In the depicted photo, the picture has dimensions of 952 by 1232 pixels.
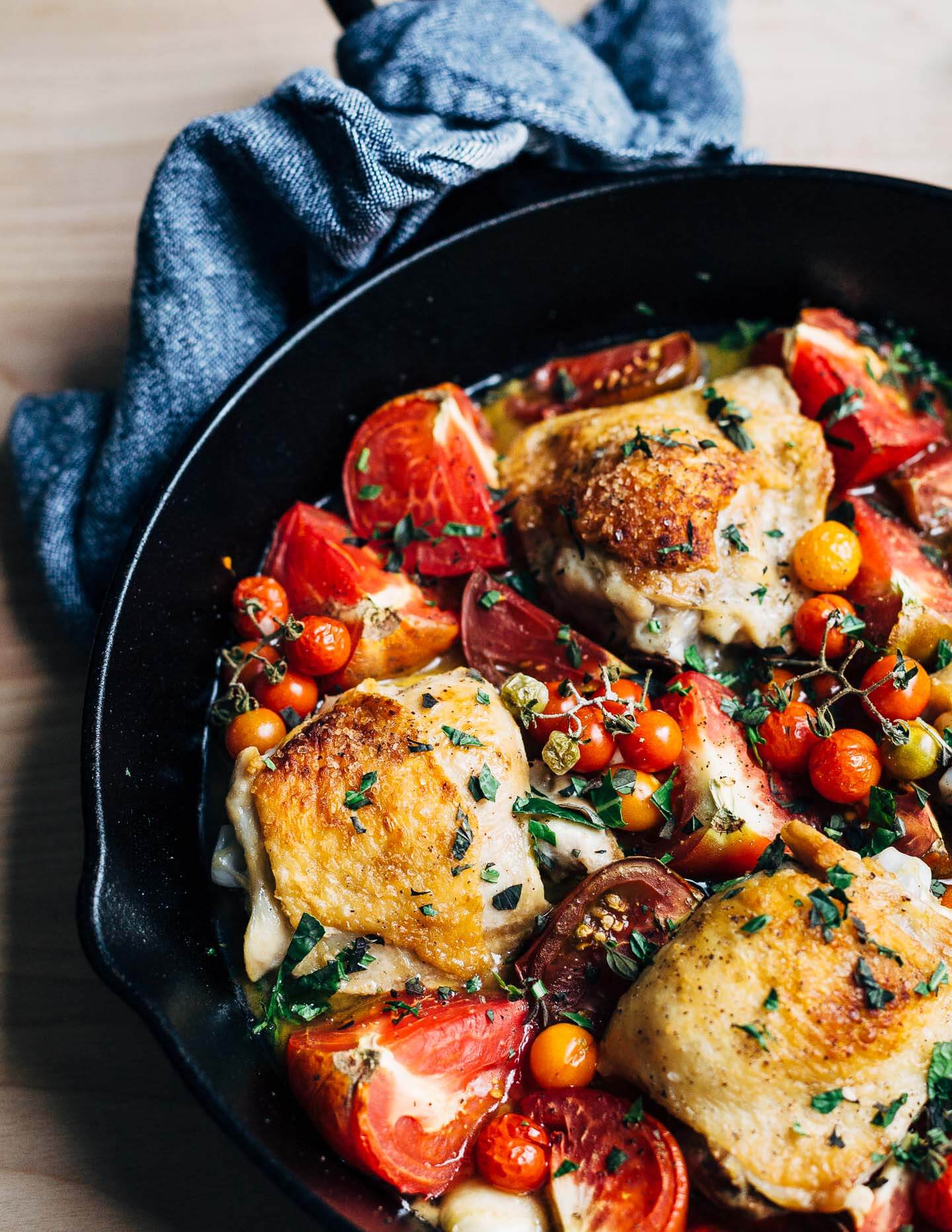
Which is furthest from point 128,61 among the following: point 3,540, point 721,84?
point 721,84

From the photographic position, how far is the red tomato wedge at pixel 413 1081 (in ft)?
8.32

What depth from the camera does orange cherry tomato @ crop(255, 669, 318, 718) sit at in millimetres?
3195

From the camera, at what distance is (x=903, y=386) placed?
3664mm

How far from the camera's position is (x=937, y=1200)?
240cm

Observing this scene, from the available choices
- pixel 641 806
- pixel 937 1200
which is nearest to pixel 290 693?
pixel 641 806

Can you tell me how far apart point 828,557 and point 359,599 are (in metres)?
1.34

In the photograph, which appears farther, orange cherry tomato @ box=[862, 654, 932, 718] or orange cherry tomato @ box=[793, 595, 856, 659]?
orange cherry tomato @ box=[793, 595, 856, 659]

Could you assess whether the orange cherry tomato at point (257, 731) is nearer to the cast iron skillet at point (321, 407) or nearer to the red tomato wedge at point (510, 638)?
the cast iron skillet at point (321, 407)

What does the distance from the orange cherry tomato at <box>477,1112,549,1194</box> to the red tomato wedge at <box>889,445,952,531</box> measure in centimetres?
210

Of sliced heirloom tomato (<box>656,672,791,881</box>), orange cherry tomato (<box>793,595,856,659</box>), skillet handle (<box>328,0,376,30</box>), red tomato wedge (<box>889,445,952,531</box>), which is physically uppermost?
skillet handle (<box>328,0,376,30</box>)

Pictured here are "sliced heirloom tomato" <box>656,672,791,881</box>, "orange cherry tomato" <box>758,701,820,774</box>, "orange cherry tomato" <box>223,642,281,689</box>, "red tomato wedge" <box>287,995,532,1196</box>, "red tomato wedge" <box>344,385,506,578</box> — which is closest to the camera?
"red tomato wedge" <box>287,995,532,1196</box>

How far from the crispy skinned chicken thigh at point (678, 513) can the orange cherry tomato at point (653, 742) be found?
270 mm

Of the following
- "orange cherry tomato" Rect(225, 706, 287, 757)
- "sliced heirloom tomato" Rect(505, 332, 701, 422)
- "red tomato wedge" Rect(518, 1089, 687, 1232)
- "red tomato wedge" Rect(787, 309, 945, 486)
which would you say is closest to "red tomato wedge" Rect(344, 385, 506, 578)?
"sliced heirloom tomato" Rect(505, 332, 701, 422)

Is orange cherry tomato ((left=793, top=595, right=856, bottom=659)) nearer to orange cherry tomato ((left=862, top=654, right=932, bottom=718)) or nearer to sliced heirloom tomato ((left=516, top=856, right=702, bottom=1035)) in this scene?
orange cherry tomato ((left=862, top=654, right=932, bottom=718))
